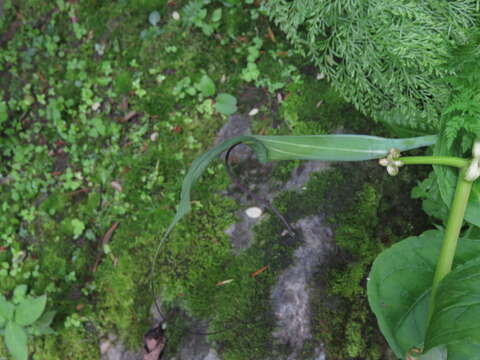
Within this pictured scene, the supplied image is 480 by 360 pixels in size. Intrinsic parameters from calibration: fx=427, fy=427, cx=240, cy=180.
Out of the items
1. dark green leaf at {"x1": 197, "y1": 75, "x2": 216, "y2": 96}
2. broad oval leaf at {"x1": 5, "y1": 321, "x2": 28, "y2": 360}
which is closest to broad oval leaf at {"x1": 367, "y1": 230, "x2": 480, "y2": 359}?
dark green leaf at {"x1": 197, "y1": 75, "x2": 216, "y2": 96}

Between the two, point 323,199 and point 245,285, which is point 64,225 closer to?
point 245,285

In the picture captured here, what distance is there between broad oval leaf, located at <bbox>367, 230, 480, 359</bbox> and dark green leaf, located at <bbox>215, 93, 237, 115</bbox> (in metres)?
1.28

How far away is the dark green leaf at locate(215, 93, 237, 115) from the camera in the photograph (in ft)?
7.91

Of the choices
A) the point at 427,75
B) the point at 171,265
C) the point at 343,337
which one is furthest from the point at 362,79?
the point at 171,265

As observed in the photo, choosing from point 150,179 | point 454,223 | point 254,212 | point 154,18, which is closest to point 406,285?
point 454,223

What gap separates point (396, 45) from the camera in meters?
1.50

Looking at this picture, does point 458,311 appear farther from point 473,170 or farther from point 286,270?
point 286,270

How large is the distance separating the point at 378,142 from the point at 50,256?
2179 mm

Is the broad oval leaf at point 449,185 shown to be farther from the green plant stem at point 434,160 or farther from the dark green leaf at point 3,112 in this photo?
the dark green leaf at point 3,112

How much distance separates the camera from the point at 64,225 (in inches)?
104

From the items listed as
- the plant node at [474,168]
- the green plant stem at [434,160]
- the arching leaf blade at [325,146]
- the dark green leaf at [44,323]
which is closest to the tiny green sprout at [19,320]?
the dark green leaf at [44,323]

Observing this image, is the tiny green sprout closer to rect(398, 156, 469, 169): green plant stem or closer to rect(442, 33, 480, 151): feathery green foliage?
rect(398, 156, 469, 169): green plant stem

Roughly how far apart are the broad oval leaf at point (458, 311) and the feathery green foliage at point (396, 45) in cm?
67

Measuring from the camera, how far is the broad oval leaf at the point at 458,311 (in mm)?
978
